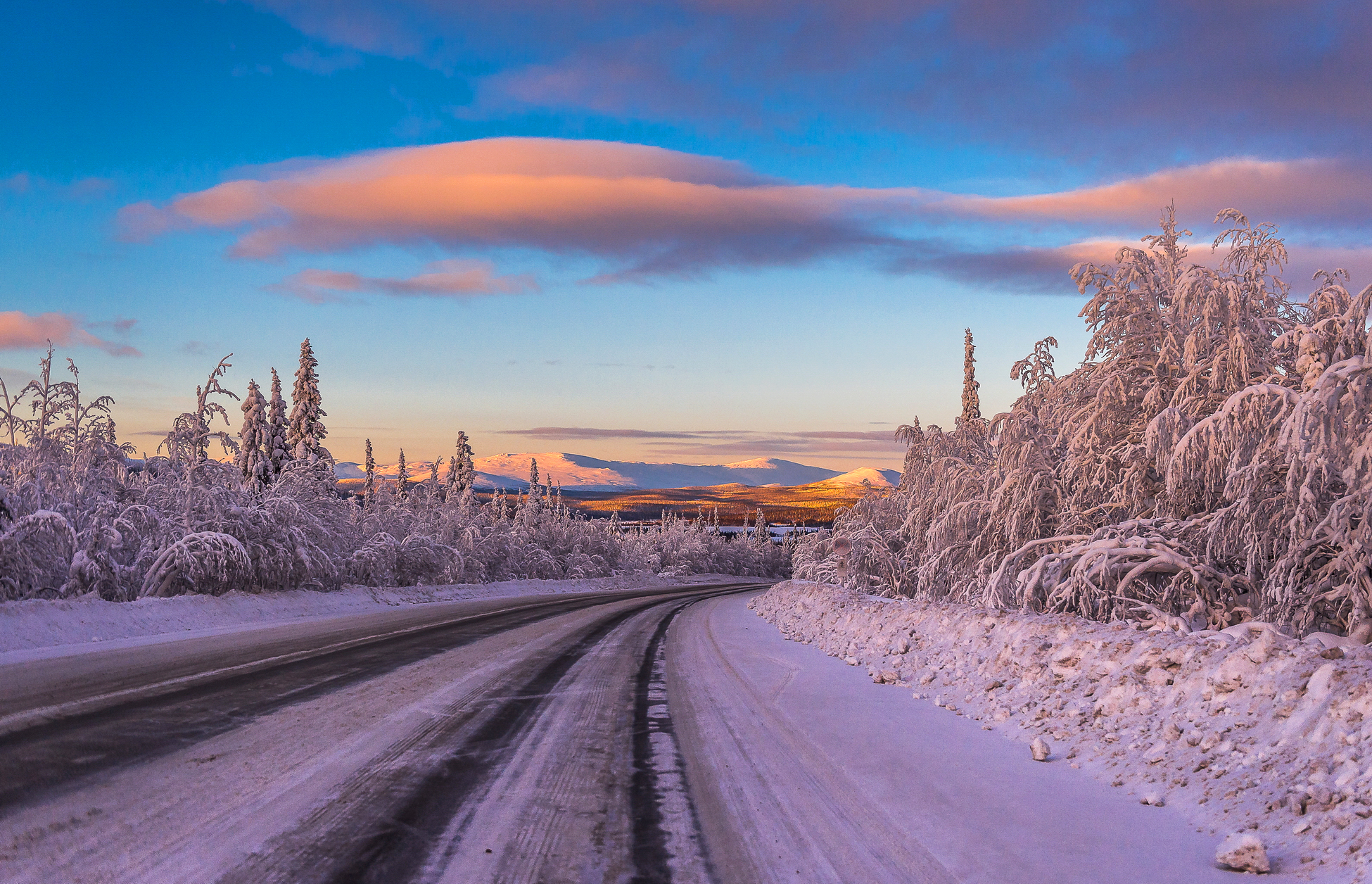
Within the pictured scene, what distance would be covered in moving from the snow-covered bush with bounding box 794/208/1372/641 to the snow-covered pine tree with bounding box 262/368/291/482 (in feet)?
110

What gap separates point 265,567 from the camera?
2167 cm

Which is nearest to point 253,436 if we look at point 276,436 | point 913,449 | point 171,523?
point 276,436

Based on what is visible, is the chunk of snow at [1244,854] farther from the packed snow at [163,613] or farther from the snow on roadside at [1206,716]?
the packed snow at [163,613]

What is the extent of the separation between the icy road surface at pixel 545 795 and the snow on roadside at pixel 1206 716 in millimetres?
368

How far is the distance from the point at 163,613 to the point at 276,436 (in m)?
27.2

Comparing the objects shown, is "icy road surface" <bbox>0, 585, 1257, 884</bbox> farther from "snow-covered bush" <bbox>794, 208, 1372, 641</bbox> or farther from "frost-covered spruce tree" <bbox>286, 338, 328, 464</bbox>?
"frost-covered spruce tree" <bbox>286, 338, 328, 464</bbox>

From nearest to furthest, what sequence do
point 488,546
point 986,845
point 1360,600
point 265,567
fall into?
point 986,845
point 1360,600
point 265,567
point 488,546

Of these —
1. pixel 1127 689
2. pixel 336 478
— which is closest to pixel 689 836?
pixel 1127 689

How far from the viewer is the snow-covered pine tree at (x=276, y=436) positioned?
39.8 m

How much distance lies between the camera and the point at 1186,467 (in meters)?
9.84

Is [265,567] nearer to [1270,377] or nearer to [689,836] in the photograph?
[689,836]

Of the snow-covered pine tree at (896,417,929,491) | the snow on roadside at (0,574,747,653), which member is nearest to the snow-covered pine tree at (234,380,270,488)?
the snow on roadside at (0,574,747,653)

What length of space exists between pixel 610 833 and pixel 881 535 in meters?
23.9

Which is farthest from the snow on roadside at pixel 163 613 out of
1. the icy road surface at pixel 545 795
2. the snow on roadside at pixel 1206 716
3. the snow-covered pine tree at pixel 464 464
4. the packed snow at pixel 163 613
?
the snow-covered pine tree at pixel 464 464
